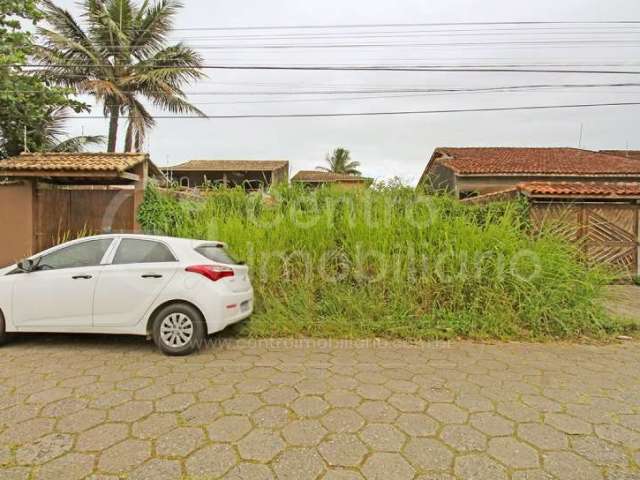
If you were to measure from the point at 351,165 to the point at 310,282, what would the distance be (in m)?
30.9

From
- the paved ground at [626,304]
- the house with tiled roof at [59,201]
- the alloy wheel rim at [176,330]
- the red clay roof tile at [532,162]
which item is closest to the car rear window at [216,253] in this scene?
the alloy wheel rim at [176,330]

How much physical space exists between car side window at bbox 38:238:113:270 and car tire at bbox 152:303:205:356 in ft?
3.43

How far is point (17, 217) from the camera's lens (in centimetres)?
711

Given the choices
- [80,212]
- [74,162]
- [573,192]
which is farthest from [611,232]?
[74,162]

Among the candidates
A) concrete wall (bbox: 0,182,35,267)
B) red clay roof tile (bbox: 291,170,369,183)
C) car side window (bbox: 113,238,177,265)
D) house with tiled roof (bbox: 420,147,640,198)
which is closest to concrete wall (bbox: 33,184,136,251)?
concrete wall (bbox: 0,182,35,267)

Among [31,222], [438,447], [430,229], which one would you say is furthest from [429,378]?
[31,222]

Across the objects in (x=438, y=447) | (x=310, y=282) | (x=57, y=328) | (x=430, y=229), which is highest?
(x=430, y=229)

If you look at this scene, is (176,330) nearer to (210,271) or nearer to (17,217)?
(210,271)

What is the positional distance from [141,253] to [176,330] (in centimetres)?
100

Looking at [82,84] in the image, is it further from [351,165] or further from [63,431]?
[351,165]

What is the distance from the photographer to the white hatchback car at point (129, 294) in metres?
4.07

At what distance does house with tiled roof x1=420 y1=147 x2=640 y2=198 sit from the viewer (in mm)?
16250

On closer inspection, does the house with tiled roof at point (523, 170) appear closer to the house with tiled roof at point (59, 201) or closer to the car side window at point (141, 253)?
the house with tiled roof at point (59, 201)

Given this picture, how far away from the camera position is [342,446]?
2465mm
